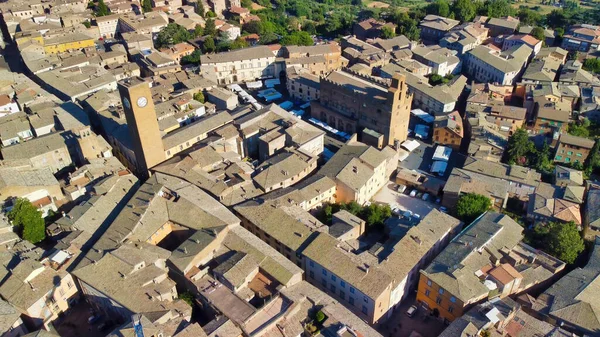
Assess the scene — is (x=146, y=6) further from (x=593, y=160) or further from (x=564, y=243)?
(x=564, y=243)

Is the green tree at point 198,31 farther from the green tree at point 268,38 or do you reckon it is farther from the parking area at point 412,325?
the parking area at point 412,325

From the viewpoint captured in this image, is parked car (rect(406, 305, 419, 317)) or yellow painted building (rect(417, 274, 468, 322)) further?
parked car (rect(406, 305, 419, 317))

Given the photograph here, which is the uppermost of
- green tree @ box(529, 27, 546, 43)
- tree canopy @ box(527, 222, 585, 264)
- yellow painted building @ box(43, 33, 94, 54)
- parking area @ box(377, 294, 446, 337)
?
yellow painted building @ box(43, 33, 94, 54)

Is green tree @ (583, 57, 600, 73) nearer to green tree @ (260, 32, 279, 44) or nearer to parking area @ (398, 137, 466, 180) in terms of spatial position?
parking area @ (398, 137, 466, 180)

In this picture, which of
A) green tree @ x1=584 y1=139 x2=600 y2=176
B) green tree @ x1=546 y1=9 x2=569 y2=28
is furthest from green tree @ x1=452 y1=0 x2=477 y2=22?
green tree @ x1=584 y1=139 x2=600 y2=176

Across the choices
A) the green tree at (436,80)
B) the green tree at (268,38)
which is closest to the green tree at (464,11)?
the green tree at (436,80)

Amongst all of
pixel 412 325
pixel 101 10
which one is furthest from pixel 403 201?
pixel 101 10
